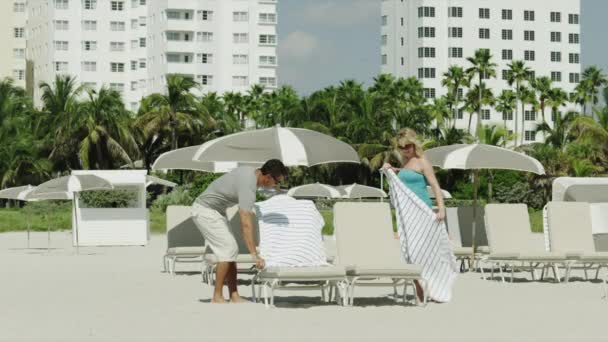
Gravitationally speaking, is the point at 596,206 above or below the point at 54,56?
below

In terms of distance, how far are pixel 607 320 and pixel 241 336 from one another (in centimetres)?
396

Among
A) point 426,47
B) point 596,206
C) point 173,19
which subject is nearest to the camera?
point 596,206

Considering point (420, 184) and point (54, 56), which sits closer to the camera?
point (420, 184)

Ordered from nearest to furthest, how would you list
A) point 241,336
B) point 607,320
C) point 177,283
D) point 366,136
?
point 241,336 < point 607,320 < point 177,283 < point 366,136

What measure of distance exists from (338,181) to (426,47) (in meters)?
63.4

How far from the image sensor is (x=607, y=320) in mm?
13406

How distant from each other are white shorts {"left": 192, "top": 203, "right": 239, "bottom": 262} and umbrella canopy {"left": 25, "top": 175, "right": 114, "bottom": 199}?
Result: 20.3m

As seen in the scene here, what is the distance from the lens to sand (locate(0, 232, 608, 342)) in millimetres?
11820

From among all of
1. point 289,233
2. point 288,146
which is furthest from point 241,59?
point 289,233

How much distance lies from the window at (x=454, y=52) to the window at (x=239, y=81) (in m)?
23.7

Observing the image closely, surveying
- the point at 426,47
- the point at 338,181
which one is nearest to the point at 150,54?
the point at 426,47

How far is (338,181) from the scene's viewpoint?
3337 inches

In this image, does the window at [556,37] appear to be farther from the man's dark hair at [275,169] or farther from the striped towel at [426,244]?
the man's dark hair at [275,169]

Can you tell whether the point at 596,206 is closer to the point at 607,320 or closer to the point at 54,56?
the point at 607,320
